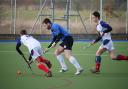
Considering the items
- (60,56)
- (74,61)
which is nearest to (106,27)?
(74,61)

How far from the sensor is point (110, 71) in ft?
47.2

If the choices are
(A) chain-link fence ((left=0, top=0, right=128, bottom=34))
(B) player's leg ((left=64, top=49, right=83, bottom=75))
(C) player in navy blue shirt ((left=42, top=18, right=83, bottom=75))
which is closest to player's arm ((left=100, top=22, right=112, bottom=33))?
(C) player in navy blue shirt ((left=42, top=18, right=83, bottom=75))

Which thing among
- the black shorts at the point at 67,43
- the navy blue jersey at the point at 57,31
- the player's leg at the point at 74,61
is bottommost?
the player's leg at the point at 74,61

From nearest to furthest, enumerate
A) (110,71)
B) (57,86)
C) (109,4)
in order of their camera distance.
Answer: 1. (57,86)
2. (110,71)
3. (109,4)

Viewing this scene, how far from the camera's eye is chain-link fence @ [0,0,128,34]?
33625 millimetres

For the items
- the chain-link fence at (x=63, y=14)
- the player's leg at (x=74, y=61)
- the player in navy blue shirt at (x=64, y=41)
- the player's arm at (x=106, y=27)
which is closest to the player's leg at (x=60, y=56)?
the player in navy blue shirt at (x=64, y=41)

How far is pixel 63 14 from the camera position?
34.2 metres

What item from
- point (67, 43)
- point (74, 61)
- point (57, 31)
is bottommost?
point (74, 61)

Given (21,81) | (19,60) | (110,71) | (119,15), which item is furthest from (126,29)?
(21,81)

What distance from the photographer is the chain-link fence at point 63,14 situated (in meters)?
33.6

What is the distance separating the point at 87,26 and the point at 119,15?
8.24 ft

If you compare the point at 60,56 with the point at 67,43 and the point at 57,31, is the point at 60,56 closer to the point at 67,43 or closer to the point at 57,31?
the point at 67,43

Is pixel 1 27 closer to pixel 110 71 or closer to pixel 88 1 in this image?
pixel 88 1

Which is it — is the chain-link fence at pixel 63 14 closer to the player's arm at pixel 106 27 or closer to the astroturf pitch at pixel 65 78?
the astroturf pitch at pixel 65 78
